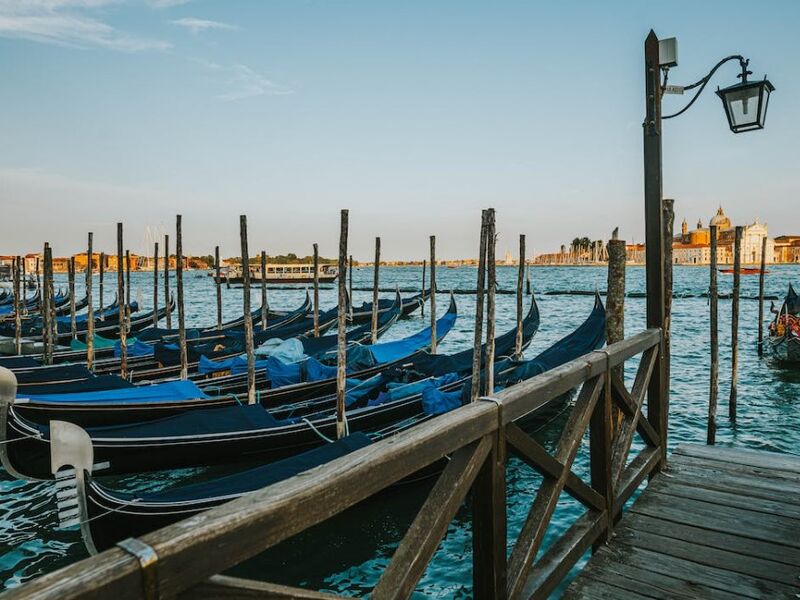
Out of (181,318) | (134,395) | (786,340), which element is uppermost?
(181,318)

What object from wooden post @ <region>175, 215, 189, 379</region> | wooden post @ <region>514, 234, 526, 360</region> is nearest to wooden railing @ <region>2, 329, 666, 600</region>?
wooden post @ <region>514, 234, 526, 360</region>

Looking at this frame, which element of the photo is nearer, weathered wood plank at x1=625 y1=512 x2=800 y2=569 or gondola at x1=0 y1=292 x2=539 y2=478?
weathered wood plank at x1=625 y1=512 x2=800 y2=569

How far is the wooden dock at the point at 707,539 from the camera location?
225 centimetres

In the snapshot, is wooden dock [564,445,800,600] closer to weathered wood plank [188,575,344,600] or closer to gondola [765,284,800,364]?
weathered wood plank [188,575,344,600]

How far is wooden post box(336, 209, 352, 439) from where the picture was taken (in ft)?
20.3

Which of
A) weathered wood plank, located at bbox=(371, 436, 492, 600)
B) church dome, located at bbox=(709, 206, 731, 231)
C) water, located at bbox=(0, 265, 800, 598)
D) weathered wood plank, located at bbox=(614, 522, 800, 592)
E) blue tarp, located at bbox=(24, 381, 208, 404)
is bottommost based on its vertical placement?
water, located at bbox=(0, 265, 800, 598)

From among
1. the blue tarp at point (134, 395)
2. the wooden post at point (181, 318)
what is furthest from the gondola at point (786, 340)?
the wooden post at point (181, 318)

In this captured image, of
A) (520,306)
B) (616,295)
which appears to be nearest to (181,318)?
(520,306)

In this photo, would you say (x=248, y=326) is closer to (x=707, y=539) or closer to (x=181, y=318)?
(x=181, y=318)

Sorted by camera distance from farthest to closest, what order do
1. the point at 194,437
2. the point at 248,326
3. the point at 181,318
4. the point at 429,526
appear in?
the point at 181,318, the point at 248,326, the point at 194,437, the point at 429,526

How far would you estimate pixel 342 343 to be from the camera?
21.7 ft

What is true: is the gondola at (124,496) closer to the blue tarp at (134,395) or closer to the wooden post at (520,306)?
the blue tarp at (134,395)

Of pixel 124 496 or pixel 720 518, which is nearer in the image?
pixel 720 518

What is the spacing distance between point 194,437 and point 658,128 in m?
4.76
